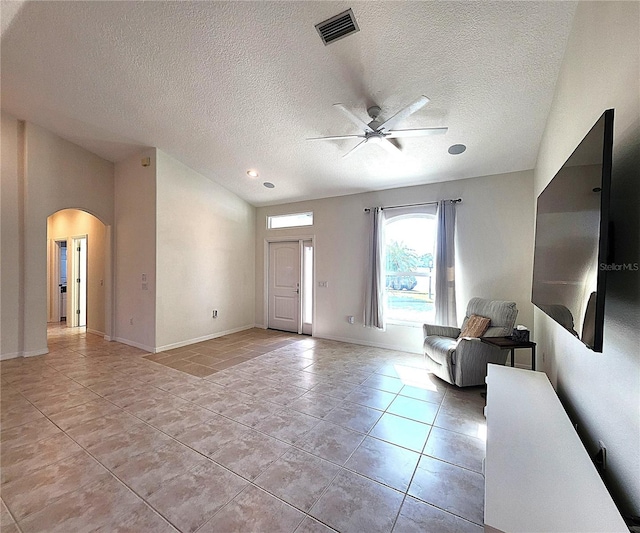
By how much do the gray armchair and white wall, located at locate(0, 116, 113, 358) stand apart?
587cm

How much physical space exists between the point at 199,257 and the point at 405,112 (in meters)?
4.17

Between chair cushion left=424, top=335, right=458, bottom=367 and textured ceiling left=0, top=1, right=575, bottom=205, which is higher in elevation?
textured ceiling left=0, top=1, right=575, bottom=205

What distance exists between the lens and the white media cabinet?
32.0 inches

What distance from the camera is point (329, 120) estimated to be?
10.4ft

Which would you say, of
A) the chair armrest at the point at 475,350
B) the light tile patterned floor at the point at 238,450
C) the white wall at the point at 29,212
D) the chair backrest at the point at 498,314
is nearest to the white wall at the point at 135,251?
the white wall at the point at 29,212

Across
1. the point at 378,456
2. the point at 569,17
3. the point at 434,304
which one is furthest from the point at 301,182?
the point at 378,456

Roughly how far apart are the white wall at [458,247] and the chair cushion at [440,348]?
81 centimetres

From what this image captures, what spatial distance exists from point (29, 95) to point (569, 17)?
564 centimetres

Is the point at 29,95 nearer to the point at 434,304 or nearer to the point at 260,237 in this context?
the point at 260,237

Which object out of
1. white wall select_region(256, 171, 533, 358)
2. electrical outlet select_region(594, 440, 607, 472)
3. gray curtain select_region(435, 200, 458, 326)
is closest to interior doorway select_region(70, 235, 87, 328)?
white wall select_region(256, 171, 533, 358)

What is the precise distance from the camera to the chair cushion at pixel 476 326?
3232 mm

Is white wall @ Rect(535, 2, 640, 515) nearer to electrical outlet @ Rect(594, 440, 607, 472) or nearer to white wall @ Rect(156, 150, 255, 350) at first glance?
electrical outlet @ Rect(594, 440, 607, 472)

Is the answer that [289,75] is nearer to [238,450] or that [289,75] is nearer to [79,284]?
[238,450]

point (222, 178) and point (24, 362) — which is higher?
point (222, 178)
